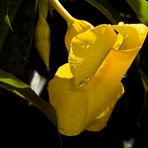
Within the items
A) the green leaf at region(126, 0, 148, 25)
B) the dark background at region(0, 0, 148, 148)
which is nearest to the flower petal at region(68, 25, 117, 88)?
the green leaf at region(126, 0, 148, 25)

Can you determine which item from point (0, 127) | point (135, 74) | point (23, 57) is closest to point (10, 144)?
point (0, 127)

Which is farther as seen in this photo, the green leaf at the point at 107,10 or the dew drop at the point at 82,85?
the green leaf at the point at 107,10

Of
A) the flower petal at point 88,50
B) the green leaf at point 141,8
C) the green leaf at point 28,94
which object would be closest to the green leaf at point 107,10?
the green leaf at point 141,8

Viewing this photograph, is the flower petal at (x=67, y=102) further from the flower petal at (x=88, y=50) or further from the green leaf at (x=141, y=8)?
the green leaf at (x=141, y=8)

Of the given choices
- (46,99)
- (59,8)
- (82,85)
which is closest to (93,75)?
(82,85)

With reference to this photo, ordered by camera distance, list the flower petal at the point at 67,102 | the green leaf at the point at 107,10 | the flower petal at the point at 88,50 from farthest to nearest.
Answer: the green leaf at the point at 107,10
the flower petal at the point at 67,102
the flower petal at the point at 88,50

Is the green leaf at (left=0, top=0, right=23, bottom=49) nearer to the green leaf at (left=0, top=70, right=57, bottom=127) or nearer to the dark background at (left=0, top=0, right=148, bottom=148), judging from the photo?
the dark background at (left=0, top=0, right=148, bottom=148)

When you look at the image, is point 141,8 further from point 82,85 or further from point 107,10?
point 82,85
